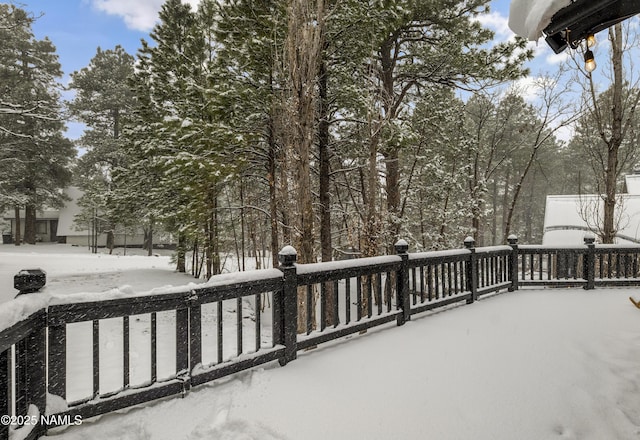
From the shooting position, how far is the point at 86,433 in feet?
8.14

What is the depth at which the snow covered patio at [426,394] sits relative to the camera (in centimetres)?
254

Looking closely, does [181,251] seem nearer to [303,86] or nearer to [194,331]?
[303,86]

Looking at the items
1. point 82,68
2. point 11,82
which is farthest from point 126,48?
point 11,82

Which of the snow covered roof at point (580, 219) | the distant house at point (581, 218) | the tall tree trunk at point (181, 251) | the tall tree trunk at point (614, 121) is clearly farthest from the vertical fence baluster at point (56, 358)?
the snow covered roof at point (580, 219)

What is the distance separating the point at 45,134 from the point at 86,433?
31.3m

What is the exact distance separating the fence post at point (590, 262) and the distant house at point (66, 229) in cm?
3532

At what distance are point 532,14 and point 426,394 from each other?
3677 millimetres

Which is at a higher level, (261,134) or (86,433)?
(261,134)

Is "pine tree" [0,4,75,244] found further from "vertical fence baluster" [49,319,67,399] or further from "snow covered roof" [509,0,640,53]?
"snow covered roof" [509,0,640,53]

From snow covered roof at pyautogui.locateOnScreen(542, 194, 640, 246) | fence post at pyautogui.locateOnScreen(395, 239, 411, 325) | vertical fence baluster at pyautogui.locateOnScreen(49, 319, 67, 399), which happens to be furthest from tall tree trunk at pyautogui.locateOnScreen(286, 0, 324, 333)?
snow covered roof at pyautogui.locateOnScreen(542, 194, 640, 246)

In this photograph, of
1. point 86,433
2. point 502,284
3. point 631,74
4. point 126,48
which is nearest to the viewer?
point 86,433

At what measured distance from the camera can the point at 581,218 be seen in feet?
46.5

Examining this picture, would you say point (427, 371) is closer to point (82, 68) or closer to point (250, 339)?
point (250, 339)

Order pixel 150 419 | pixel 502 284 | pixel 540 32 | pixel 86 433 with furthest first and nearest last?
pixel 502 284 → pixel 540 32 → pixel 150 419 → pixel 86 433
